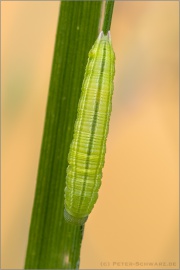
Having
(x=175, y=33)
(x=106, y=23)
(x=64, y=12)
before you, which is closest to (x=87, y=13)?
(x=64, y=12)

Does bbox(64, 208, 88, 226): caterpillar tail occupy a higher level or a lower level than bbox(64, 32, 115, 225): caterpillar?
lower

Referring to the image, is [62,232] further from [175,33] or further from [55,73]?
[175,33]

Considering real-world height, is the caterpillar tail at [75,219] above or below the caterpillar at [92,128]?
below
